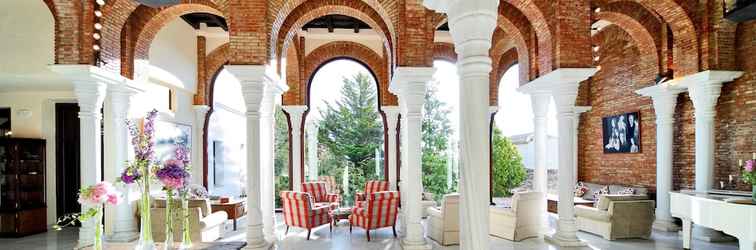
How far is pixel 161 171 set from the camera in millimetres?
3340

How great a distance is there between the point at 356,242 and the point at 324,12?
163 inches

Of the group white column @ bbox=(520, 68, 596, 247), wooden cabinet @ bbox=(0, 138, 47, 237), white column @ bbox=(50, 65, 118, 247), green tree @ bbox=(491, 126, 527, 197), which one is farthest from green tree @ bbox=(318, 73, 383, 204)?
white column @ bbox=(50, 65, 118, 247)

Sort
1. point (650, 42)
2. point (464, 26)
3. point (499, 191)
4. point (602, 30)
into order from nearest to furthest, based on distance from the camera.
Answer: point (464, 26)
point (650, 42)
point (602, 30)
point (499, 191)

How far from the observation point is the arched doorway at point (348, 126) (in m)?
20.0

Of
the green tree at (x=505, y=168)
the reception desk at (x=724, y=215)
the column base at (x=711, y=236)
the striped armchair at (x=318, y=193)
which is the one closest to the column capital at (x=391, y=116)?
the striped armchair at (x=318, y=193)

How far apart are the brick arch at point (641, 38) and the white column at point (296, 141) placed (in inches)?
277

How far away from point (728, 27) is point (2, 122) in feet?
45.4

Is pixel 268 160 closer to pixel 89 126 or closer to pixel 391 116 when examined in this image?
pixel 89 126

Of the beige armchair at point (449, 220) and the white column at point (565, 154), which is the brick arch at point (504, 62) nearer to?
the white column at point (565, 154)

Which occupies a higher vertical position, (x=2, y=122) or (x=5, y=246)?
(x=2, y=122)

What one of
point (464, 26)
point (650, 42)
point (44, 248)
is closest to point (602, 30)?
point (650, 42)

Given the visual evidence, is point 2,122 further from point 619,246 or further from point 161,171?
point 619,246

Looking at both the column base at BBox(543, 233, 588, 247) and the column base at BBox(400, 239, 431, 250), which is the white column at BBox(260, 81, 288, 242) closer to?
the column base at BBox(400, 239, 431, 250)

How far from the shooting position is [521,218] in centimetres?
736
